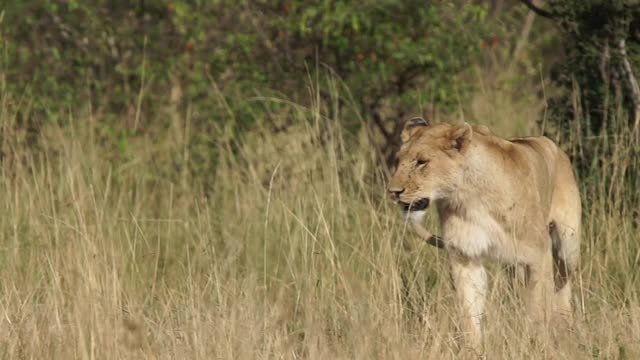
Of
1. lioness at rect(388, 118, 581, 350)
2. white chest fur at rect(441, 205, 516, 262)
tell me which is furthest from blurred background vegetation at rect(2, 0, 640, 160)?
white chest fur at rect(441, 205, 516, 262)

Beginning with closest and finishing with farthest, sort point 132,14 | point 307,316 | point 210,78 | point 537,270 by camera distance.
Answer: point 307,316 → point 537,270 → point 210,78 → point 132,14

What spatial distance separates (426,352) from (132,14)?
4.21m

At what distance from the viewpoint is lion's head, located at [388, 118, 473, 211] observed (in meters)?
5.30

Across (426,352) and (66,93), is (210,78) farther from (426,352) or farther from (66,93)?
(426,352)

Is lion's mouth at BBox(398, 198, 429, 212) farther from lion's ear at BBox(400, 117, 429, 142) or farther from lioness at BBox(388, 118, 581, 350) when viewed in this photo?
lion's ear at BBox(400, 117, 429, 142)

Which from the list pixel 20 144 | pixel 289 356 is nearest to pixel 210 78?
pixel 20 144

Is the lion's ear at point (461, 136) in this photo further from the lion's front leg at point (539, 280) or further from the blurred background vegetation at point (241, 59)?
the blurred background vegetation at point (241, 59)

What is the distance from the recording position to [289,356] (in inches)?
185

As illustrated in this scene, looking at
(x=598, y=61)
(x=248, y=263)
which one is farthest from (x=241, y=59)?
(x=598, y=61)

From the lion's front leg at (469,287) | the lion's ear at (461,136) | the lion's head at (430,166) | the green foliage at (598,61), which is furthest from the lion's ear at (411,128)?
the green foliage at (598,61)

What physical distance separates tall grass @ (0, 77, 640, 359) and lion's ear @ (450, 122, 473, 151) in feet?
1.60

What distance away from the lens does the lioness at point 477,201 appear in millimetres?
5336

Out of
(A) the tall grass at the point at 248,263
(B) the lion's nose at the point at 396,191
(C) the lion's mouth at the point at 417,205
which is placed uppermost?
(B) the lion's nose at the point at 396,191

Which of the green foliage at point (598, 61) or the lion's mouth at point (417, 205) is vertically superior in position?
the green foliage at point (598, 61)
